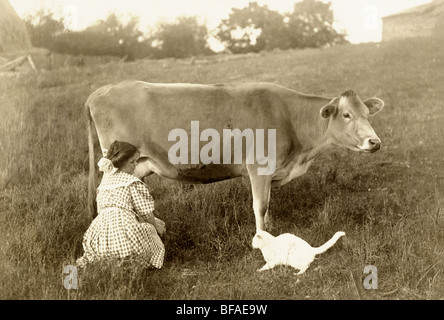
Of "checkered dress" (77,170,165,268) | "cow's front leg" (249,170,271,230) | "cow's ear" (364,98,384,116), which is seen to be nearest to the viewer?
"checkered dress" (77,170,165,268)

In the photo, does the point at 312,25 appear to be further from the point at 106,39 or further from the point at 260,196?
the point at 260,196

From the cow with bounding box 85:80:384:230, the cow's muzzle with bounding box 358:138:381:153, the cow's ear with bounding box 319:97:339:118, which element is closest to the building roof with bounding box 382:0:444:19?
the cow with bounding box 85:80:384:230

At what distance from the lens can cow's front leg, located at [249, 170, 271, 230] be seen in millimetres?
6391

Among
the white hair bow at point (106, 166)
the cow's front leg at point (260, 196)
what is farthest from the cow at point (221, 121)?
the white hair bow at point (106, 166)

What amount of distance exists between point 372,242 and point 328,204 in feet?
4.33

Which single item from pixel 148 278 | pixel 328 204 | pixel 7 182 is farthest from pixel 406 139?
pixel 7 182

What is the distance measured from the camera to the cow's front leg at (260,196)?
21.0 ft

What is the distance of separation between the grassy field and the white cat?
0.13m

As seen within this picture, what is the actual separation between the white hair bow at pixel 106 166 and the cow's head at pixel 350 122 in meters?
2.69

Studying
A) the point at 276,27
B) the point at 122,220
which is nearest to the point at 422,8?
the point at 276,27

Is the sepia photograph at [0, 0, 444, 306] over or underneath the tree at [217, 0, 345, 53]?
underneath
